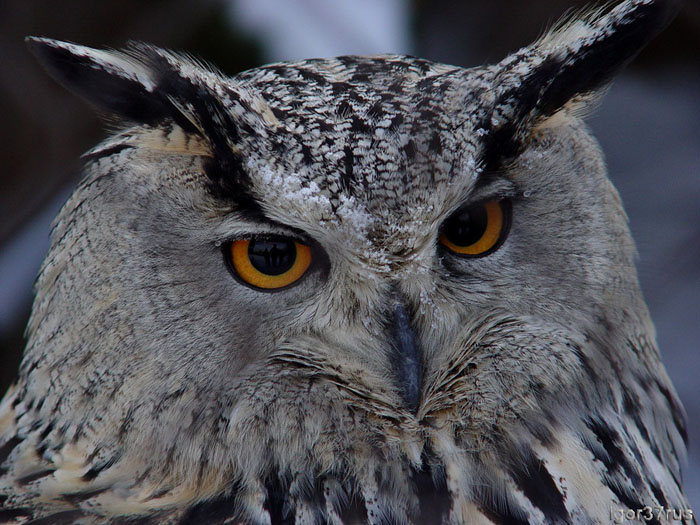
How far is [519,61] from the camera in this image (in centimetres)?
124

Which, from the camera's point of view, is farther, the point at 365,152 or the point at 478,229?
the point at 478,229

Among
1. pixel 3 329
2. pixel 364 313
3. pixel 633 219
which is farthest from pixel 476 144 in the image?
pixel 3 329

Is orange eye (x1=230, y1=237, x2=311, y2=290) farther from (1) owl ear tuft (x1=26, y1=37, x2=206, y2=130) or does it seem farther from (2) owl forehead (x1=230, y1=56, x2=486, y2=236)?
(1) owl ear tuft (x1=26, y1=37, x2=206, y2=130)

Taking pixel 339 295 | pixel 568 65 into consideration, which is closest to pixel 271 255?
pixel 339 295

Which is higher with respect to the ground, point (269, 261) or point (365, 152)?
point (365, 152)

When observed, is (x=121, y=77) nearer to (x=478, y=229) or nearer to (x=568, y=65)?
(x=478, y=229)

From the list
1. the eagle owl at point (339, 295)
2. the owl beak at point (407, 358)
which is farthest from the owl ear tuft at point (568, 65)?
the owl beak at point (407, 358)

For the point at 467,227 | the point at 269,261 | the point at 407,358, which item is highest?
the point at 467,227

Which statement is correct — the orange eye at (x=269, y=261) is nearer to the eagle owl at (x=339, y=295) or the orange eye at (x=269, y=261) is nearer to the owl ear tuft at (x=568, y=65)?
the eagle owl at (x=339, y=295)

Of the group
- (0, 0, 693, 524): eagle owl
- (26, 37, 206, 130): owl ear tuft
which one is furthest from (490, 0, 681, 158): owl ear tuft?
(26, 37, 206, 130): owl ear tuft

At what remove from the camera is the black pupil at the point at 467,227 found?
1.17m

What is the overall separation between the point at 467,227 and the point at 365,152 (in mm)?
220

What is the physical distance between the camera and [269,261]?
3.78 ft

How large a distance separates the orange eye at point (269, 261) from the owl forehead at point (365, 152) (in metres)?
0.07
